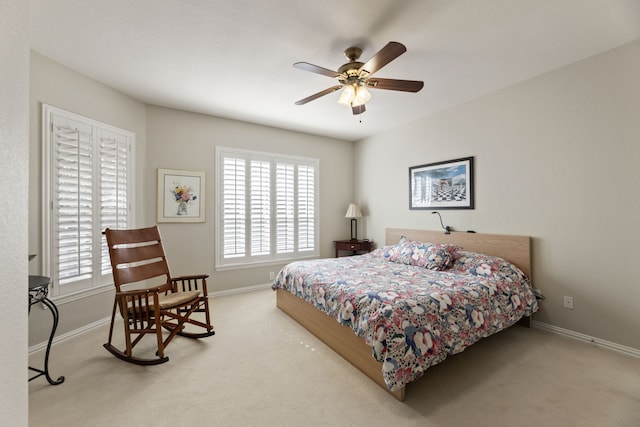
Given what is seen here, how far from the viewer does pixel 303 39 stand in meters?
2.24

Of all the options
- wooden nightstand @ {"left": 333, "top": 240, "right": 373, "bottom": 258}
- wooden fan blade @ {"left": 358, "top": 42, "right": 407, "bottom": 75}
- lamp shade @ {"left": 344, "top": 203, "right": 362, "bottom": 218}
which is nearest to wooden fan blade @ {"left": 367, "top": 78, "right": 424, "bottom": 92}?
wooden fan blade @ {"left": 358, "top": 42, "right": 407, "bottom": 75}

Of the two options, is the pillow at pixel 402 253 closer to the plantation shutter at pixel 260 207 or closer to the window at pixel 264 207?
the window at pixel 264 207

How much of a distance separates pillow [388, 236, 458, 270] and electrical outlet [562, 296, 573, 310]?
106 cm

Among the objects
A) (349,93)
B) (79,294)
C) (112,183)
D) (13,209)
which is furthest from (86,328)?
(349,93)

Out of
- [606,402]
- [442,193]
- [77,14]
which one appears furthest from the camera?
[442,193]

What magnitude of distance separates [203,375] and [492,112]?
156 inches

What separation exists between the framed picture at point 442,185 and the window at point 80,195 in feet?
12.7

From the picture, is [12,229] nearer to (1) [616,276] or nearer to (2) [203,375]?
(2) [203,375]

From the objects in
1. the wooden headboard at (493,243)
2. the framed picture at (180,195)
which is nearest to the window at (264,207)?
the framed picture at (180,195)

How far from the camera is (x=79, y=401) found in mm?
1796

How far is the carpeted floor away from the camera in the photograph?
1.65m

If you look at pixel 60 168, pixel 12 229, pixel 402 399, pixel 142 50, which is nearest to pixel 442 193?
pixel 402 399

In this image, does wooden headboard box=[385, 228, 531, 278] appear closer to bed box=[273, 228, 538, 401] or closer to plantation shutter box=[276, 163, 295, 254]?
bed box=[273, 228, 538, 401]

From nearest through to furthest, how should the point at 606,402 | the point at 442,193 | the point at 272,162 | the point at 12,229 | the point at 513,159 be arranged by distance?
the point at 12,229 → the point at 606,402 → the point at 513,159 → the point at 442,193 → the point at 272,162
